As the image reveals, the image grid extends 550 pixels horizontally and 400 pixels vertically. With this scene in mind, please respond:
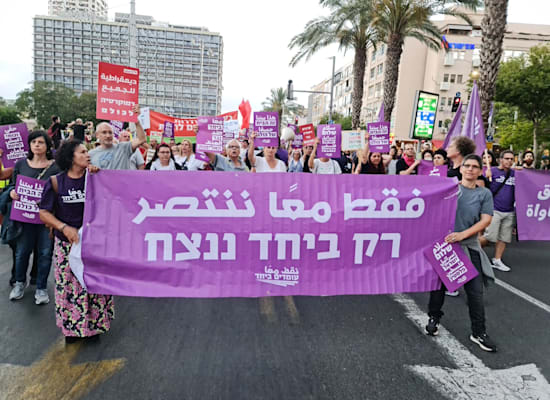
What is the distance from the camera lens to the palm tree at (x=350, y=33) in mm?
17766

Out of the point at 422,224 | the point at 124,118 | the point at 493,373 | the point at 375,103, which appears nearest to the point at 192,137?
the point at 124,118

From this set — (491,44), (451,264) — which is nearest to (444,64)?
(491,44)

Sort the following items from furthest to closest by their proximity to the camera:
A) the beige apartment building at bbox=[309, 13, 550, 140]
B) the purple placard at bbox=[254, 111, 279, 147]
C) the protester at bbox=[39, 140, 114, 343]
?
the beige apartment building at bbox=[309, 13, 550, 140] → the purple placard at bbox=[254, 111, 279, 147] → the protester at bbox=[39, 140, 114, 343]

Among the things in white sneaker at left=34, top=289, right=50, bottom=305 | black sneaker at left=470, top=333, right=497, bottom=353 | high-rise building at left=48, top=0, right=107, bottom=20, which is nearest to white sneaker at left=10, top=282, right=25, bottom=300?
white sneaker at left=34, top=289, right=50, bottom=305

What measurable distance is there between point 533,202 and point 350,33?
1481cm

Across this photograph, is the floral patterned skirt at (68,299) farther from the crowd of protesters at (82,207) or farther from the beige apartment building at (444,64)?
the beige apartment building at (444,64)

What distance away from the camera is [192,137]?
9727 millimetres

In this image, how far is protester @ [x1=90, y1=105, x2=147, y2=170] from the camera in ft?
14.8

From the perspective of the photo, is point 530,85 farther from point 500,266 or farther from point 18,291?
point 18,291

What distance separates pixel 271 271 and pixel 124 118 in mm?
3089

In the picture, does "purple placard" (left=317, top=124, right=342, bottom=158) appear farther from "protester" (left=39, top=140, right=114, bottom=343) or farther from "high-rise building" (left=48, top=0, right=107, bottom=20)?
"high-rise building" (left=48, top=0, right=107, bottom=20)

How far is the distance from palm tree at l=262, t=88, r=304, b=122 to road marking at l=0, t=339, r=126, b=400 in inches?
2208

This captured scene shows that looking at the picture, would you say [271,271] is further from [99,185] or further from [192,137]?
[192,137]

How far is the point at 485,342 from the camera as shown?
349 centimetres
